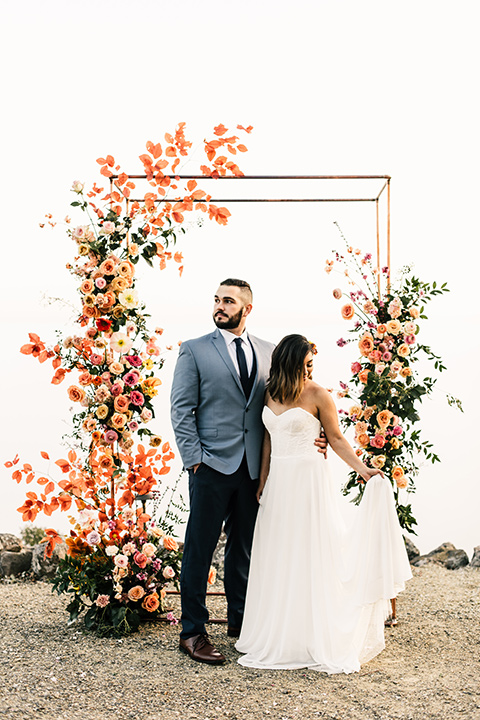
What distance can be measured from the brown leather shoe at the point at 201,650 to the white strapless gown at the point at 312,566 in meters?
0.16

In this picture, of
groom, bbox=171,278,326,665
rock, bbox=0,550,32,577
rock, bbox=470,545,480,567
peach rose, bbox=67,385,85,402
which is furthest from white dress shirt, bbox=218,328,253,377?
rock, bbox=470,545,480,567

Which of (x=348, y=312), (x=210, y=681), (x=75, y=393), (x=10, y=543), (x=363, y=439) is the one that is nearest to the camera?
(x=210, y=681)

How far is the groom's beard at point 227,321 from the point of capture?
4293mm

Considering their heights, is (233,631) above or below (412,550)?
below

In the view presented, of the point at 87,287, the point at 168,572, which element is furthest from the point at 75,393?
the point at 168,572

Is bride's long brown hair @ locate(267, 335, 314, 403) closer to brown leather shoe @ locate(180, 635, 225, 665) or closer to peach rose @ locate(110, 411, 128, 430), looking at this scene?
peach rose @ locate(110, 411, 128, 430)

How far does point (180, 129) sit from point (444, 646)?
3593 millimetres

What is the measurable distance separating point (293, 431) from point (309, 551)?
658 millimetres

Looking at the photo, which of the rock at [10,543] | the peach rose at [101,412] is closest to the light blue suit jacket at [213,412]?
the peach rose at [101,412]

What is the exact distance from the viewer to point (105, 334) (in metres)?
4.63

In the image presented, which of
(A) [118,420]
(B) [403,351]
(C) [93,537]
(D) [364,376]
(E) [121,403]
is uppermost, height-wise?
(B) [403,351]

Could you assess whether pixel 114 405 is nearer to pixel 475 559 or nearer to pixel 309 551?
pixel 309 551

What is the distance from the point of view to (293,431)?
4.04m

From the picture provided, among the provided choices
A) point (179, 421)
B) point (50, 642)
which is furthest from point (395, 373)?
point (50, 642)
